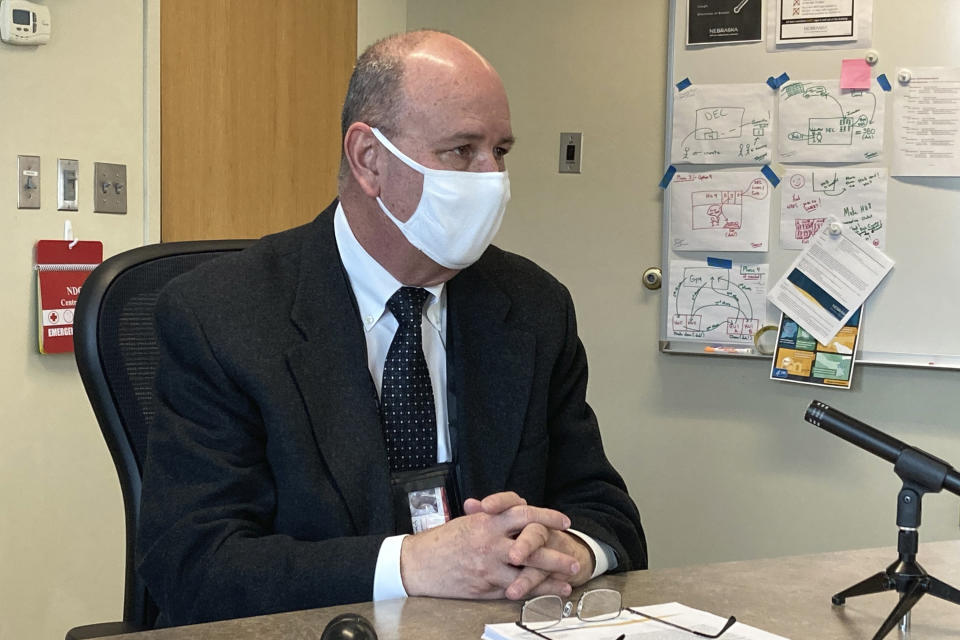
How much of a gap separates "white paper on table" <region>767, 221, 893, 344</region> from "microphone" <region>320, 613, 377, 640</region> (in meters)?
2.53

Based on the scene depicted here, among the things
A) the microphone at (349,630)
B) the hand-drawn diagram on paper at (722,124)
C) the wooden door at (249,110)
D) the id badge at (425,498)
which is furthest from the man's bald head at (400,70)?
the hand-drawn diagram on paper at (722,124)

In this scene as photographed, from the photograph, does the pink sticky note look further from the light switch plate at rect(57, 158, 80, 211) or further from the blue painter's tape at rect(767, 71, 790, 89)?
the light switch plate at rect(57, 158, 80, 211)

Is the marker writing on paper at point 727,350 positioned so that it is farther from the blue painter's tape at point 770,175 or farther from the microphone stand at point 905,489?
the microphone stand at point 905,489

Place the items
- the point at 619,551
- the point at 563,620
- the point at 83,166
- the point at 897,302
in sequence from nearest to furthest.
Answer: the point at 563,620
the point at 619,551
the point at 83,166
the point at 897,302

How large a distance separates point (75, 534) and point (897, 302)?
234 cm

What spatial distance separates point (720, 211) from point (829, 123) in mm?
409

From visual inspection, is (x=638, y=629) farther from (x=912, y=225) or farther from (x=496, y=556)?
(x=912, y=225)

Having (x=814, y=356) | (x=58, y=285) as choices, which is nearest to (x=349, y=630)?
(x=58, y=285)

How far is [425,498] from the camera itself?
1.48 metres

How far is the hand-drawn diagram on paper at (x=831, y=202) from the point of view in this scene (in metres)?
3.12

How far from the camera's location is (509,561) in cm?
120

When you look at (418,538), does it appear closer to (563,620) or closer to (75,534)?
(563,620)

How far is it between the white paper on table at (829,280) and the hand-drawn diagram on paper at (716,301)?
72 mm

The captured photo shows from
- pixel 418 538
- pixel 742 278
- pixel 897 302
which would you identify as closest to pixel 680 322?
pixel 742 278
